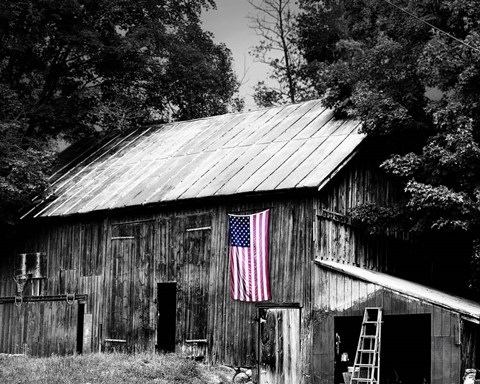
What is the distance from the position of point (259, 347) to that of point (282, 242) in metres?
2.95

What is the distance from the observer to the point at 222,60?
140 ft

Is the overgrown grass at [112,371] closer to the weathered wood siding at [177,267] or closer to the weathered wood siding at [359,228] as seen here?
the weathered wood siding at [177,267]

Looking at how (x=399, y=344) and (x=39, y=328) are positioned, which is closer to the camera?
(x=399, y=344)

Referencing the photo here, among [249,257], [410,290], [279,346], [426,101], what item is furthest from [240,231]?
[426,101]

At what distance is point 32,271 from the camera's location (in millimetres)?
30188

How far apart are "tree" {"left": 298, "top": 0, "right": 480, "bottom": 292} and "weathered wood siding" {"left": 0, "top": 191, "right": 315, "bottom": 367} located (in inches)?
100

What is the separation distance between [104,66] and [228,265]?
17.5 meters

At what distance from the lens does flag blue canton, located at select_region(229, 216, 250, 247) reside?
79.8ft

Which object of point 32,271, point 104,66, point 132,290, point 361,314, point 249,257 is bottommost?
point 361,314

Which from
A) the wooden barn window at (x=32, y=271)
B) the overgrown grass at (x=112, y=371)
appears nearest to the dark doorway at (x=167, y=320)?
the overgrown grass at (x=112, y=371)

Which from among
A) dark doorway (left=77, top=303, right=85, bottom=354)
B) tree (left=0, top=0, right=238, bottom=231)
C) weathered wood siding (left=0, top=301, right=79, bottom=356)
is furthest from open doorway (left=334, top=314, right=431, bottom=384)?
tree (left=0, top=0, right=238, bottom=231)

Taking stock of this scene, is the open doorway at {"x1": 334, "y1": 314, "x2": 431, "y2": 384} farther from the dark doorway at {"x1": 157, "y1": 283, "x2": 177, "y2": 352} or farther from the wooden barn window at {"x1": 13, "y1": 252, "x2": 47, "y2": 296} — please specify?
the wooden barn window at {"x1": 13, "y1": 252, "x2": 47, "y2": 296}

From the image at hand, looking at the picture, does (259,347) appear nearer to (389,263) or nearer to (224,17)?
(389,263)

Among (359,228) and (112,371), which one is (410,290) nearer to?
(359,228)
